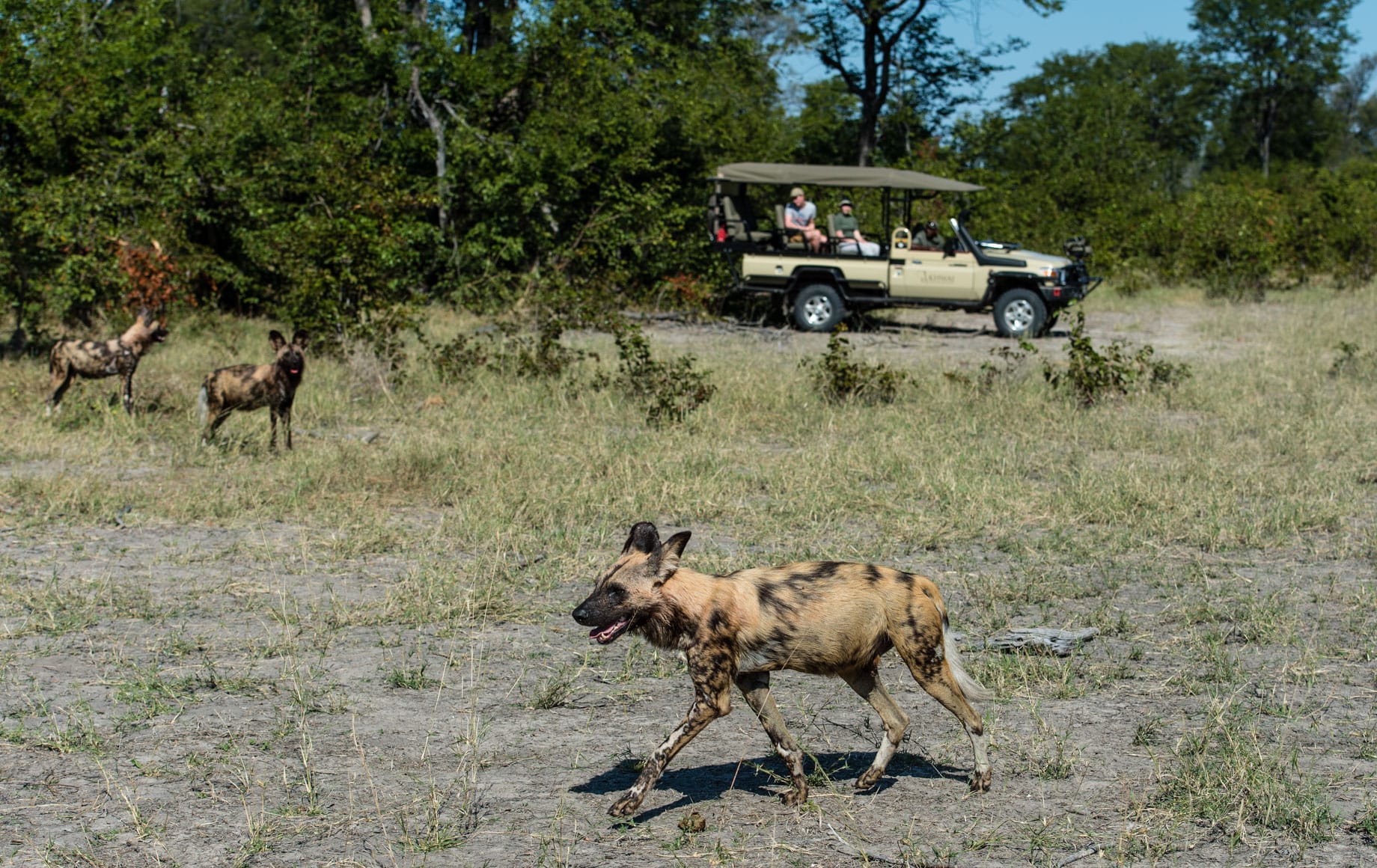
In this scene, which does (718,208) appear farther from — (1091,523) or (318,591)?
(318,591)

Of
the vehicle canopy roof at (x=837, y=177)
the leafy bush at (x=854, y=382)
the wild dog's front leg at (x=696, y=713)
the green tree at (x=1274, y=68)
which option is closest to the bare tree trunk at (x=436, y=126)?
the vehicle canopy roof at (x=837, y=177)

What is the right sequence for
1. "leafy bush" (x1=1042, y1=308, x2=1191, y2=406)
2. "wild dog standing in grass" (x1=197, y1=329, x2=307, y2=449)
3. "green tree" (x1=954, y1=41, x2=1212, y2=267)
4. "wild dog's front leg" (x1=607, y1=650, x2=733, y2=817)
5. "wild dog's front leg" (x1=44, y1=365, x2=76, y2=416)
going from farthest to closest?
"green tree" (x1=954, y1=41, x2=1212, y2=267), "leafy bush" (x1=1042, y1=308, x2=1191, y2=406), "wild dog's front leg" (x1=44, y1=365, x2=76, y2=416), "wild dog standing in grass" (x1=197, y1=329, x2=307, y2=449), "wild dog's front leg" (x1=607, y1=650, x2=733, y2=817)

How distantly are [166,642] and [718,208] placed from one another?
13130 mm

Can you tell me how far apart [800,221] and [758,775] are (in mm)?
13963

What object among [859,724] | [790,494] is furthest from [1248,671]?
[790,494]

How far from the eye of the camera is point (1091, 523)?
24.5ft

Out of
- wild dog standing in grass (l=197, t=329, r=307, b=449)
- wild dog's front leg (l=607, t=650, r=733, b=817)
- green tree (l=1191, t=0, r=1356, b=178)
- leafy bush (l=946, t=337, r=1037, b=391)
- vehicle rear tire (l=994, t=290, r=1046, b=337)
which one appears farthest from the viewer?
green tree (l=1191, t=0, r=1356, b=178)

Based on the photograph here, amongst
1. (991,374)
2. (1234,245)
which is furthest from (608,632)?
(1234,245)

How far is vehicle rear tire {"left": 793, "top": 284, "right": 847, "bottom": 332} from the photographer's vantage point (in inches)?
679

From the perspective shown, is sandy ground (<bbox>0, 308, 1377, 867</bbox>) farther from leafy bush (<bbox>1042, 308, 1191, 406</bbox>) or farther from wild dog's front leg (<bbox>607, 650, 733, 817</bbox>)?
leafy bush (<bbox>1042, 308, 1191, 406</bbox>)

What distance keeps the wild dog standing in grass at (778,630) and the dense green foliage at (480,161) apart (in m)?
8.94

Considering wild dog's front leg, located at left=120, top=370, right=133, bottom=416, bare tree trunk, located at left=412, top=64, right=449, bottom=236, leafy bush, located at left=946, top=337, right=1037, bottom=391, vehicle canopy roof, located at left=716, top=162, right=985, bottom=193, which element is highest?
bare tree trunk, located at left=412, top=64, right=449, bottom=236

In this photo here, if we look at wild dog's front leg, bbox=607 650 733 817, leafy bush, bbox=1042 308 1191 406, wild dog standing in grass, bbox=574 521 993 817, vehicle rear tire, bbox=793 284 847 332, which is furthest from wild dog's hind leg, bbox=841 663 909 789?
vehicle rear tire, bbox=793 284 847 332

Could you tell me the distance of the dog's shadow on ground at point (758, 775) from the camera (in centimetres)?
411
